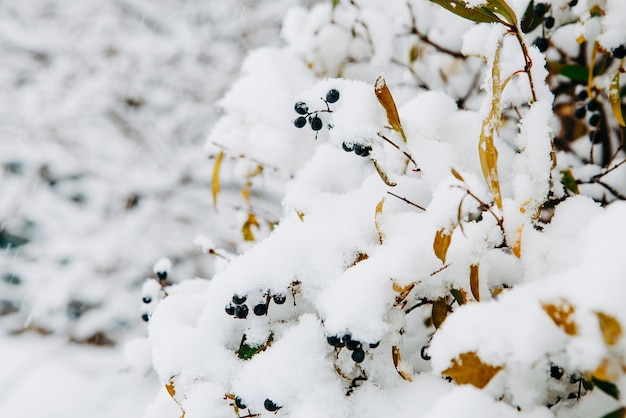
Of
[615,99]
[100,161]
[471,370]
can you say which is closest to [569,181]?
[615,99]

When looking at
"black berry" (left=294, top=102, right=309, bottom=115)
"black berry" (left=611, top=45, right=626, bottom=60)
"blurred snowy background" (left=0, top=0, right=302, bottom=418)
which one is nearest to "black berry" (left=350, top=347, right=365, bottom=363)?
"black berry" (left=294, top=102, right=309, bottom=115)

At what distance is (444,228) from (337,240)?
0.58ft

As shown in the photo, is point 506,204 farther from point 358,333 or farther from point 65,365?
point 65,365

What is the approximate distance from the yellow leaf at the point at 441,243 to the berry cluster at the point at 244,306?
230 mm

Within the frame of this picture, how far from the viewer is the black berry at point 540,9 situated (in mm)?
983

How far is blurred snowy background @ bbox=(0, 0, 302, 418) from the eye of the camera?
10.7 feet

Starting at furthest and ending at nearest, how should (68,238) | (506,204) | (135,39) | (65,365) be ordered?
(135,39) → (68,238) → (65,365) → (506,204)

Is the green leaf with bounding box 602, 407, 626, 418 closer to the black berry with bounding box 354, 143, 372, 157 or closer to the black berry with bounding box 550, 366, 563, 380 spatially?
the black berry with bounding box 550, 366, 563, 380

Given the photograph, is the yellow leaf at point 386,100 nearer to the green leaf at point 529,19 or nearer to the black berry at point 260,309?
the black berry at point 260,309

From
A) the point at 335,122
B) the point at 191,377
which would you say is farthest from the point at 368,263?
the point at 191,377

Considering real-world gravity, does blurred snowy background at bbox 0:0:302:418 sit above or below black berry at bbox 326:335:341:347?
below

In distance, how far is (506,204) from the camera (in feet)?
2.36

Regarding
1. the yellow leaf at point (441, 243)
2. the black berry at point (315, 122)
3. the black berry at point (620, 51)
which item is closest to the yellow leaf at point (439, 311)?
the yellow leaf at point (441, 243)

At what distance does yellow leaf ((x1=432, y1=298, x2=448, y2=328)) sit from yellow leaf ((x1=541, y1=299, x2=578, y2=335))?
0.74 feet
